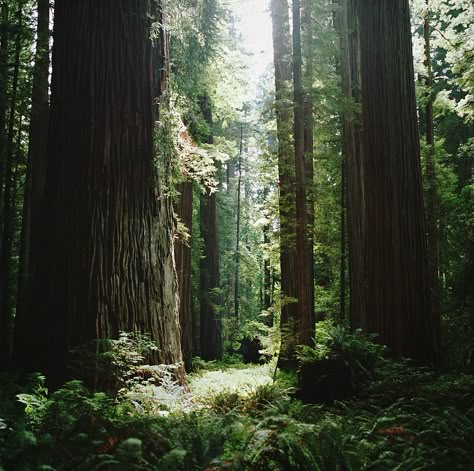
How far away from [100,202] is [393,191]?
4463 millimetres

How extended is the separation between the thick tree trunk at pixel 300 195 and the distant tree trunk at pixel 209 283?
32.4ft

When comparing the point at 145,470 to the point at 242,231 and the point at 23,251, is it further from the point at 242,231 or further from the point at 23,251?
the point at 242,231

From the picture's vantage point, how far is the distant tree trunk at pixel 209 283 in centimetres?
2023

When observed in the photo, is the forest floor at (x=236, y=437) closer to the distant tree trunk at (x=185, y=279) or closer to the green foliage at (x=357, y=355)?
the green foliage at (x=357, y=355)

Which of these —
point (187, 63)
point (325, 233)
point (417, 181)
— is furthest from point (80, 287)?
point (325, 233)

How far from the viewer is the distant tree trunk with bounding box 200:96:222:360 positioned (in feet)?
66.4

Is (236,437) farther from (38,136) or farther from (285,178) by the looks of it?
(38,136)

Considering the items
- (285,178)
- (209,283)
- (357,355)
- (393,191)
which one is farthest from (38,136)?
(209,283)

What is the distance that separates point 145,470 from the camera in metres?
2.65

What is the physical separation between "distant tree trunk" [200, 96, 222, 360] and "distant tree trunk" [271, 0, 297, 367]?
26.8 feet

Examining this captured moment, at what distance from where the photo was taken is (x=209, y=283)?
20578mm

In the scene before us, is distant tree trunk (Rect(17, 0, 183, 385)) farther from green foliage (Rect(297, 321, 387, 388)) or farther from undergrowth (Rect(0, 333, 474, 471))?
green foliage (Rect(297, 321, 387, 388))

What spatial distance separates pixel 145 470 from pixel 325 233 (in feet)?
40.9

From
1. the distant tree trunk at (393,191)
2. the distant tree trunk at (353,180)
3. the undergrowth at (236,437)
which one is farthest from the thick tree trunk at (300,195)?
the undergrowth at (236,437)
